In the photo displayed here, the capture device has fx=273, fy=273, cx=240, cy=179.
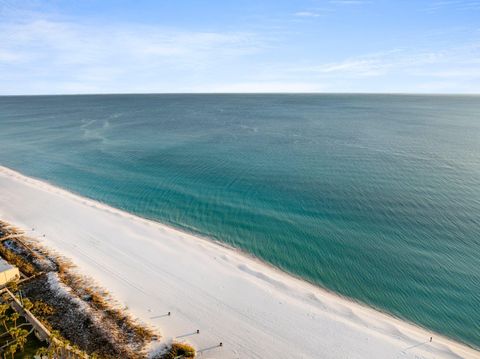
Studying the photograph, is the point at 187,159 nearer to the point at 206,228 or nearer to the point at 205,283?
the point at 206,228

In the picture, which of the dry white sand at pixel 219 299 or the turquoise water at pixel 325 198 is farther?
the turquoise water at pixel 325 198

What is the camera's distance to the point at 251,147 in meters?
79.9

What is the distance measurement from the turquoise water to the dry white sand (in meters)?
3.01

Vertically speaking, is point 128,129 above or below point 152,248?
above

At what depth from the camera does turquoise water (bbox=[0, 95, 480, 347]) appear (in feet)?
95.7

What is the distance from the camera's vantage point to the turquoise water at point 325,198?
29.2 meters

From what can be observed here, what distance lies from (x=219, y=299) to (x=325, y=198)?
90.3 feet

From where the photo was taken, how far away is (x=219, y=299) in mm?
26047

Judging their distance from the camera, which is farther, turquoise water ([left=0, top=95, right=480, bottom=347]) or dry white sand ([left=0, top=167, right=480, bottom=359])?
turquoise water ([left=0, top=95, right=480, bottom=347])

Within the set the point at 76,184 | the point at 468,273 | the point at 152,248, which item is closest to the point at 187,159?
the point at 76,184

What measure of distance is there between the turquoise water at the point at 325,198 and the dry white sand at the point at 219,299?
3.01 meters

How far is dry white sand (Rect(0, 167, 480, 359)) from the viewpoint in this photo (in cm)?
2164

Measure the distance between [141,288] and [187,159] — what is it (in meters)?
44.0

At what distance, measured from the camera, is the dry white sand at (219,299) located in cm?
2164
